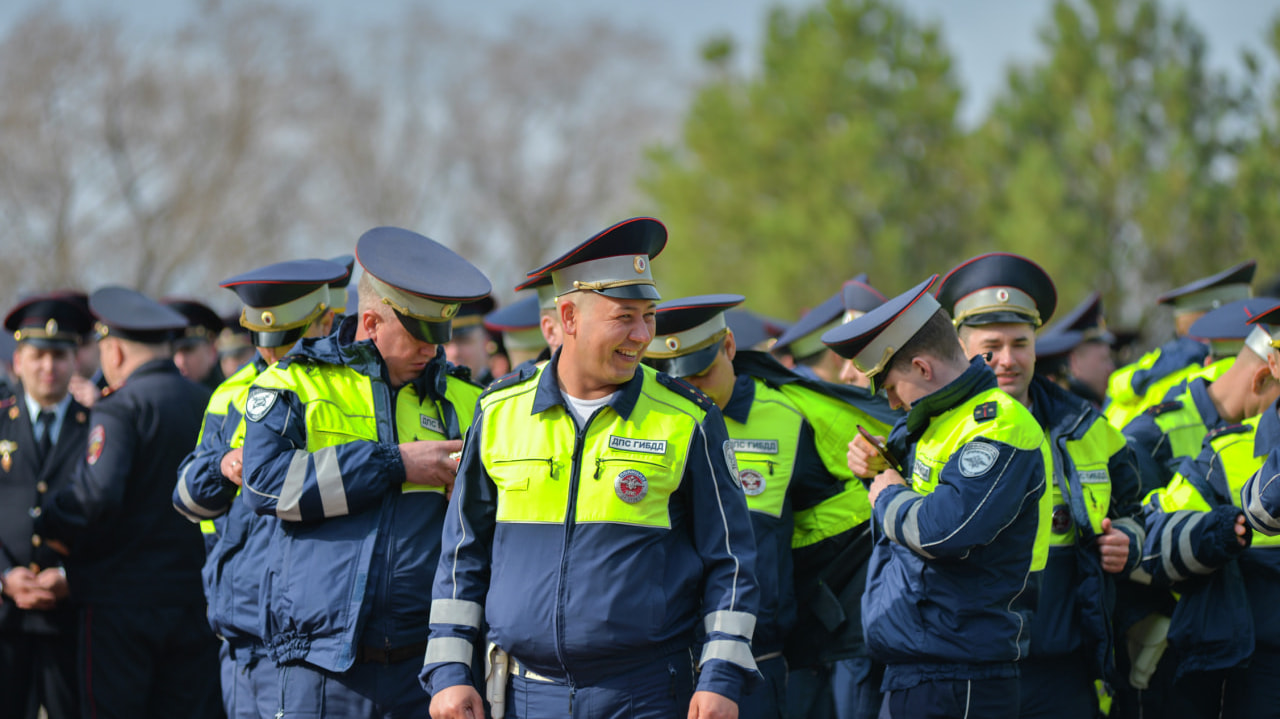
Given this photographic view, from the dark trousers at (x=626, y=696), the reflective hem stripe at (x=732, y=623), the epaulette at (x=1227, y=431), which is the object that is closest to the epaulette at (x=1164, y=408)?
the epaulette at (x=1227, y=431)

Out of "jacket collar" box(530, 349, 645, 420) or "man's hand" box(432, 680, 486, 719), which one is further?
"jacket collar" box(530, 349, 645, 420)

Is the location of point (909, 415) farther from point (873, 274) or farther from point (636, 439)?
point (873, 274)

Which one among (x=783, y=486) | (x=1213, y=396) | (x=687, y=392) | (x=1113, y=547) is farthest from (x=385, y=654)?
(x=1213, y=396)

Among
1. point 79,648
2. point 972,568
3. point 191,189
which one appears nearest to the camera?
point 972,568

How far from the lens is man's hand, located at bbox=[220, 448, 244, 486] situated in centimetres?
446

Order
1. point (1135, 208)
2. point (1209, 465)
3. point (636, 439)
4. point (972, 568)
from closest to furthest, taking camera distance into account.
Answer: point (636, 439), point (972, 568), point (1209, 465), point (1135, 208)

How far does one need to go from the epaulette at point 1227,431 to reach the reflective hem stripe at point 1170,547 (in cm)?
38

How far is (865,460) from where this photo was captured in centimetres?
441

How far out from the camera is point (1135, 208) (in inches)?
990

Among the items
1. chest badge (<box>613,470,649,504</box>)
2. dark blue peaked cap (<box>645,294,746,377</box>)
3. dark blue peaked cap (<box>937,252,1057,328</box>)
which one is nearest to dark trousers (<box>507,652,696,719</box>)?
chest badge (<box>613,470,649,504</box>)

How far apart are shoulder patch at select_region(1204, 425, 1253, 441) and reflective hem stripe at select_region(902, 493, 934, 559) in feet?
6.31

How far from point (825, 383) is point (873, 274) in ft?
74.1

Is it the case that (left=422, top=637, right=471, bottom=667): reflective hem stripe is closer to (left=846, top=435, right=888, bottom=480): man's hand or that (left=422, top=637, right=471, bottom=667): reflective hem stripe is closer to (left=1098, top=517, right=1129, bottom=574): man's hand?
(left=846, top=435, right=888, bottom=480): man's hand

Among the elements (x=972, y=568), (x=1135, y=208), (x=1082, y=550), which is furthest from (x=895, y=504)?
(x=1135, y=208)
